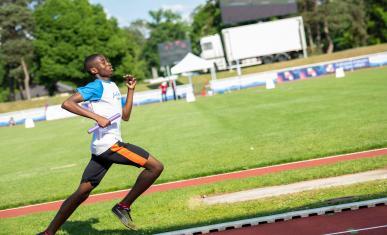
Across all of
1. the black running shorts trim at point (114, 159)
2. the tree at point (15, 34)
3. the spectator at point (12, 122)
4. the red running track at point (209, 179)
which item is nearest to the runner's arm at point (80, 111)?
the black running shorts trim at point (114, 159)

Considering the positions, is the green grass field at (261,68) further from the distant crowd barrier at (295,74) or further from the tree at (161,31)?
the tree at (161,31)

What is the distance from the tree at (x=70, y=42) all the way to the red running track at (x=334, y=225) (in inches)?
2470

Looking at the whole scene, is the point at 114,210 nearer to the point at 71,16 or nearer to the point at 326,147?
the point at 326,147

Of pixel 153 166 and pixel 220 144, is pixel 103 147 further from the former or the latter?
pixel 220 144

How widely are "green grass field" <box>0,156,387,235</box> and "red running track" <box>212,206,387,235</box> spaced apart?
555 mm

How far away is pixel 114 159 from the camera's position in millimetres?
5965

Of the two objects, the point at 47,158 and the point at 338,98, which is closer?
the point at 47,158

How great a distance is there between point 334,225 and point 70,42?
66066 mm

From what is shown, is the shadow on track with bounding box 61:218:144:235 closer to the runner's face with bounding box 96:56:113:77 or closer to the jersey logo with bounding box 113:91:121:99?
the jersey logo with bounding box 113:91:121:99

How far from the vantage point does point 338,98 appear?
2217cm

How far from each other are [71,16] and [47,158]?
5536 centimetres

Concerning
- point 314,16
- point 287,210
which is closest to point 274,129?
point 287,210

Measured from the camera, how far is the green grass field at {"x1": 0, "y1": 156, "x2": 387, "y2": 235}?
22.1ft

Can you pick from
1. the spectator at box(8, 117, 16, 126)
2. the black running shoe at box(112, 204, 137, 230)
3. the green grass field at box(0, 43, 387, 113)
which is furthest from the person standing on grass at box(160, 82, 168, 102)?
the black running shoe at box(112, 204, 137, 230)
